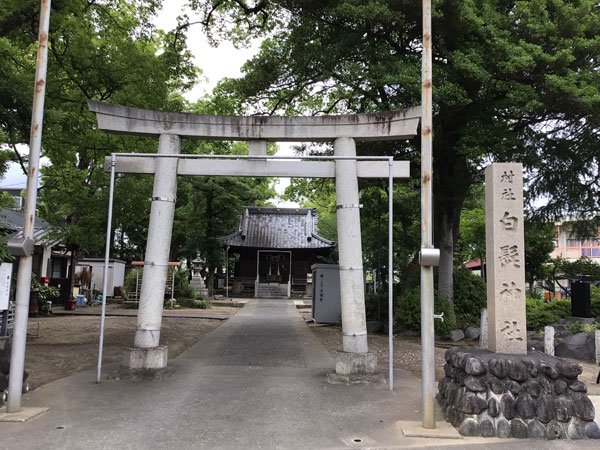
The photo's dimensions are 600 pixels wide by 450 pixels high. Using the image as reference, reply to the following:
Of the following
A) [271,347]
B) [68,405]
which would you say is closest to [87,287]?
[271,347]

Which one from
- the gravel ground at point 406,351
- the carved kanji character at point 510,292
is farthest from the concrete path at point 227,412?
the carved kanji character at point 510,292

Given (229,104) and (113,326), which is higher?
(229,104)

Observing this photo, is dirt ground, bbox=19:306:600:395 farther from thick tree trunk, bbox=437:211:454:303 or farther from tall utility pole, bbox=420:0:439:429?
tall utility pole, bbox=420:0:439:429

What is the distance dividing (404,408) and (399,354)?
4.98 meters

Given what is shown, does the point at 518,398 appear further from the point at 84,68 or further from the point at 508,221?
the point at 84,68

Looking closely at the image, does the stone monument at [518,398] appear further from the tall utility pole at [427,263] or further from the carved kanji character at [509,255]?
the carved kanji character at [509,255]

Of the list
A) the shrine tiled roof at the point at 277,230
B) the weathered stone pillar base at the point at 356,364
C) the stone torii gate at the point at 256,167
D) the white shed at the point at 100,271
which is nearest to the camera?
the weathered stone pillar base at the point at 356,364

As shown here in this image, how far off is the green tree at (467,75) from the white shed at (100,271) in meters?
15.8

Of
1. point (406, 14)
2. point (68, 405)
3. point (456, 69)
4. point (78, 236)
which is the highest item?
point (406, 14)

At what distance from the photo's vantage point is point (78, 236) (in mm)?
19297

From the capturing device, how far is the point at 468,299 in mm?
16219

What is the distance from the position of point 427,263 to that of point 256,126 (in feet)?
14.4

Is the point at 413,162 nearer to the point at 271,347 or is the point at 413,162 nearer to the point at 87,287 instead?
the point at 271,347

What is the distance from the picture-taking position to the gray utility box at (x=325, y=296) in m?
17.2
